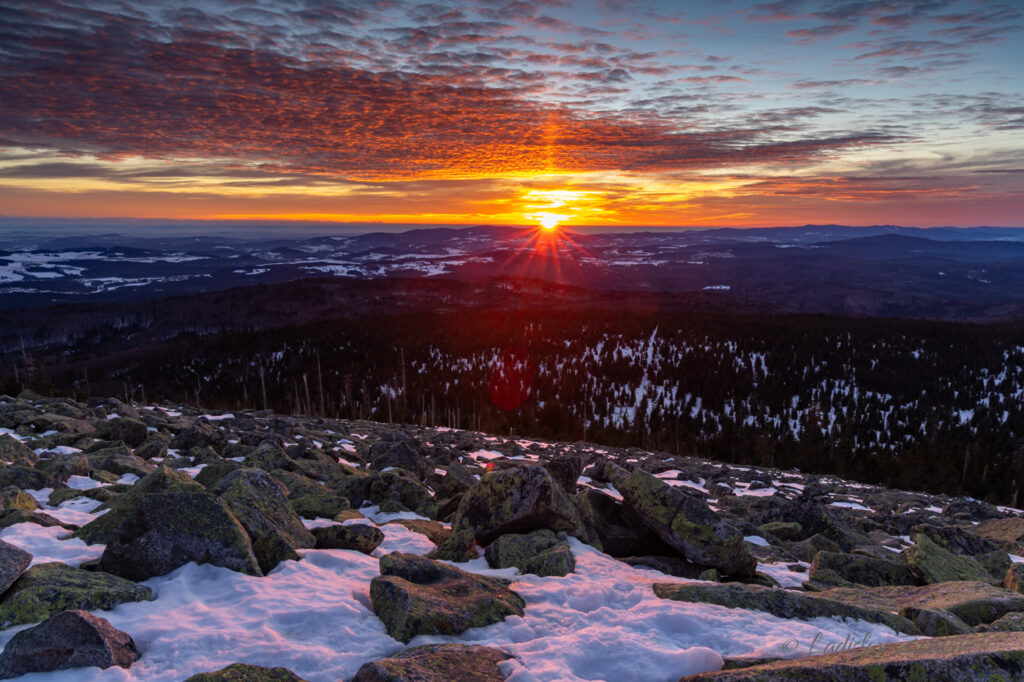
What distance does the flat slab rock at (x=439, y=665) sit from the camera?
454 cm

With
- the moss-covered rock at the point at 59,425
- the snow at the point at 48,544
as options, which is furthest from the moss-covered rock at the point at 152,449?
the snow at the point at 48,544

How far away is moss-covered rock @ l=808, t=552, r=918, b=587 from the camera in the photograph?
9430 mm

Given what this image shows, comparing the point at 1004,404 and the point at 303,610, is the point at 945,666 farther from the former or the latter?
the point at 1004,404

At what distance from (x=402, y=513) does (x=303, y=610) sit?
5.57 meters

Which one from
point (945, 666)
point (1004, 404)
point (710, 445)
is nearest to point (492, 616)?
point (945, 666)

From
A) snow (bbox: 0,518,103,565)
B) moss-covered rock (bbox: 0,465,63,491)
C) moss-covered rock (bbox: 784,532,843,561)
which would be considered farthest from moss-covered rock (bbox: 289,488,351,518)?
moss-covered rock (bbox: 784,532,843,561)

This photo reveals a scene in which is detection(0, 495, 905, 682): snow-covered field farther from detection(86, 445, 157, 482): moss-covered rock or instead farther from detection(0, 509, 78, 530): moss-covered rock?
detection(86, 445, 157, 482): moss-covered rock

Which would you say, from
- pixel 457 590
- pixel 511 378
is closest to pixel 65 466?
pixel 457 590

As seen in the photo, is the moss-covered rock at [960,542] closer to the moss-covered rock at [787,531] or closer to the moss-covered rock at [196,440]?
the moss-covered rock at [787,531]

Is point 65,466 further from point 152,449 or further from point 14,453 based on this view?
point 152,449

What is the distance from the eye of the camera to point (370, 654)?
531cm

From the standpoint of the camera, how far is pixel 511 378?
103250mm

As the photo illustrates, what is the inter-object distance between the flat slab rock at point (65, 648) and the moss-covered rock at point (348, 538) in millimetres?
3687

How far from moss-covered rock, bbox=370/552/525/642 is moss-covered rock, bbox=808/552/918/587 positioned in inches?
226
